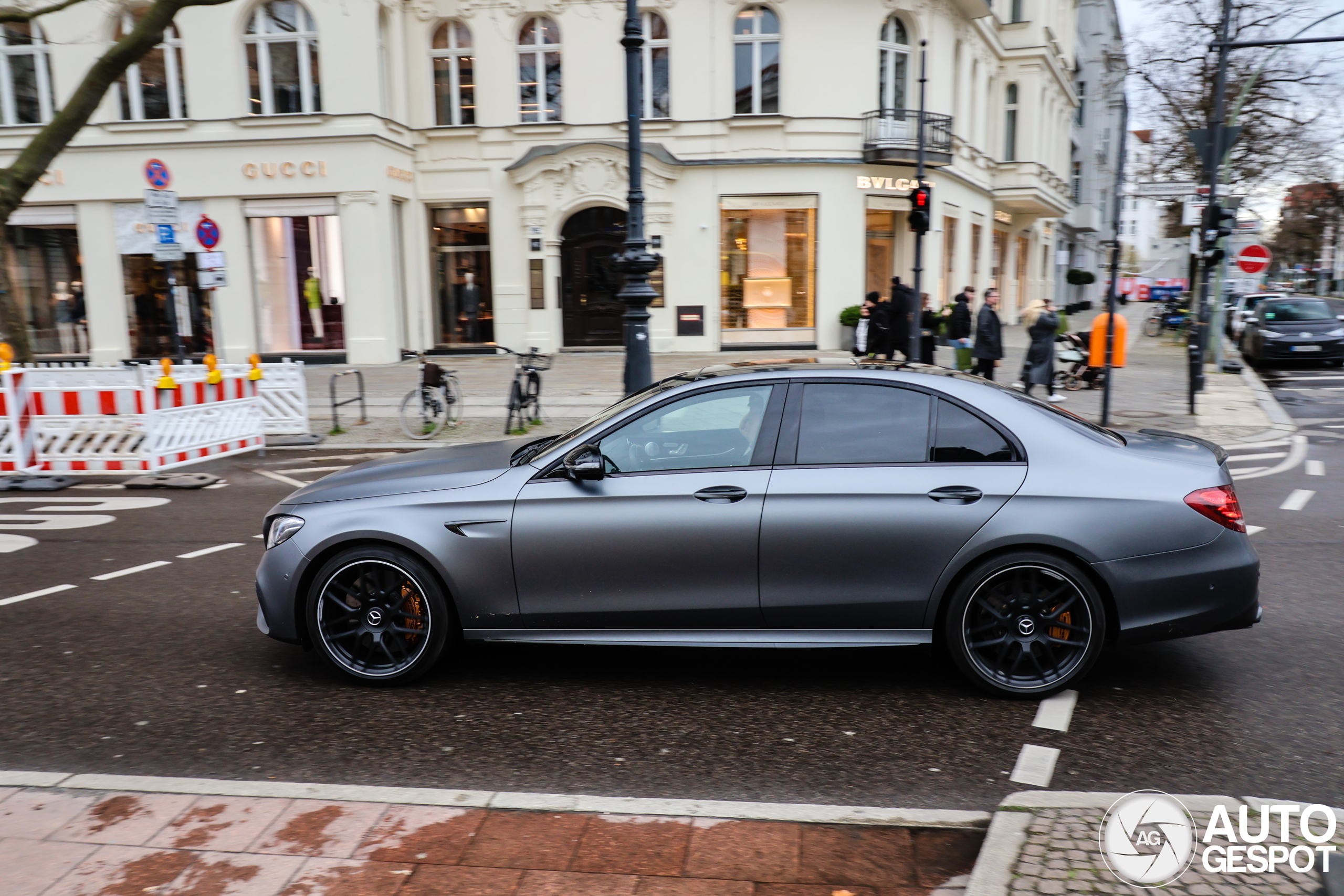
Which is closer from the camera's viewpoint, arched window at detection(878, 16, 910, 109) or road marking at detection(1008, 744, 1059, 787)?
road marking at detection(1008, 744, 1059, 787)

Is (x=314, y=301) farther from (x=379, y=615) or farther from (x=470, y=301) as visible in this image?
(x=379, y=615)

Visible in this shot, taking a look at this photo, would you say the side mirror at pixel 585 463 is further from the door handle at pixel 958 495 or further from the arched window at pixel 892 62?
the arched window at pixel 892 62

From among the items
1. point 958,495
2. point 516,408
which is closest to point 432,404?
point 516,408

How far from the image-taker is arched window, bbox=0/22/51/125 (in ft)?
80.3

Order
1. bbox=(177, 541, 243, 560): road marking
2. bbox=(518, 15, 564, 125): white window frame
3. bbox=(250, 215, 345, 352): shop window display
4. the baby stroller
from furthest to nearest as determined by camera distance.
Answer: bbox=(518, 15, 564, 125): white window frame, bbox=(250, 215, 345, 352): shop window display, the baby stroller, bbox=(177, 541, 243, 560): road marking

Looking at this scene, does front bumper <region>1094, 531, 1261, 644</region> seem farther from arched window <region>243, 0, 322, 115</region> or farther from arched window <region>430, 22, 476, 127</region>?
arched window <region>430, 22, 476, 127</region>

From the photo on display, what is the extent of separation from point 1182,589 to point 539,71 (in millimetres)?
23877

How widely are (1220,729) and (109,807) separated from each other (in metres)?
4.32

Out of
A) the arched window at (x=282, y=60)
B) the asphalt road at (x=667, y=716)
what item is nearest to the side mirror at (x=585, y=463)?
the asphalt road at (x=667, y=716)

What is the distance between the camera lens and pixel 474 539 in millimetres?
4594

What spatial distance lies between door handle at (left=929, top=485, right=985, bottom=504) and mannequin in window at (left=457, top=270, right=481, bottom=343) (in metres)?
23.3

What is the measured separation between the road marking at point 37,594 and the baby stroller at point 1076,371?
1655cm

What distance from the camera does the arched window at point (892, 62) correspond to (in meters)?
24.9

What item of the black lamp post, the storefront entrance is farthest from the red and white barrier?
the storefront entrance
